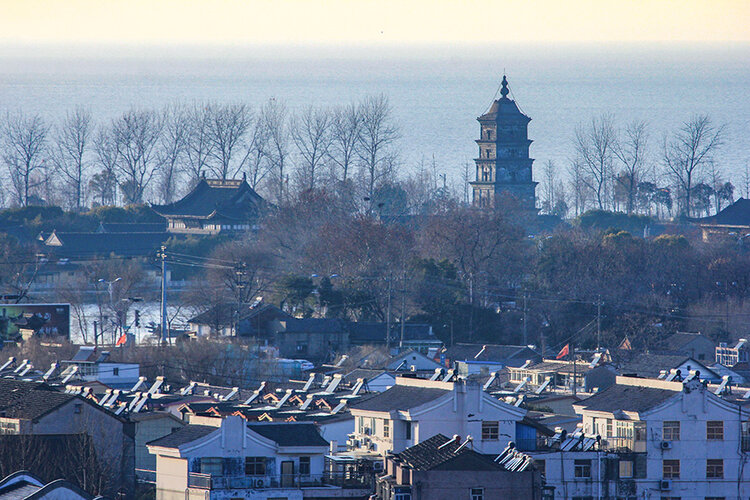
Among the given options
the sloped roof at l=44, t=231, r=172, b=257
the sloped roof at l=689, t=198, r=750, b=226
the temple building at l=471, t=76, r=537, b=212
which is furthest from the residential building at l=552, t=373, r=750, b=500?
the temple building at l=471, t=76, r=537, b=212

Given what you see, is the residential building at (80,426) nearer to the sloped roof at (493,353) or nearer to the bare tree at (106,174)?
the sloped roof at (493,353)

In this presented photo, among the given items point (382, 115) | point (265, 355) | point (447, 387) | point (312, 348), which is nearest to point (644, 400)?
point (447, 387)

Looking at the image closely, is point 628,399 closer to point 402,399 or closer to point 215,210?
point 402,399

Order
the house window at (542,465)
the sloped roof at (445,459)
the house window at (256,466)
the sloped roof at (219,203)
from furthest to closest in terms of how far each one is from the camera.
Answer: the sloped roof at (219,203), the house window at (542,465), the house window at (256,466), the sloped roof at (445,459)

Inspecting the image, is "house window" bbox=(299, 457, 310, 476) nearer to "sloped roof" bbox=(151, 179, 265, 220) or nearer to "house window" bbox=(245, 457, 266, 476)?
"house window" bbox=(245, 457, 266, 476)

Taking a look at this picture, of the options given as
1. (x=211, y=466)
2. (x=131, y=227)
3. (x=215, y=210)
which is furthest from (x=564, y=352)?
(x=131, y=227)

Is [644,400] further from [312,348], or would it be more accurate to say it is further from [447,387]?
[312,348]

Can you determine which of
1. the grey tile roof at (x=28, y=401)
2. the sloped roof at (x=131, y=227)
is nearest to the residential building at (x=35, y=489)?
the grey tile roof at (x=28, y=401)
